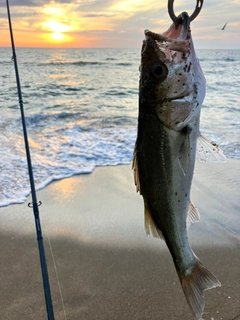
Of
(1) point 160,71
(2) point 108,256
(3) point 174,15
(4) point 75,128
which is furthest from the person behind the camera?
(4) point 75,128

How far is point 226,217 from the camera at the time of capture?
4.29 metres

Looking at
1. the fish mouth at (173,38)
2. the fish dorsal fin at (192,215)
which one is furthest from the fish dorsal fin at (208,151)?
the fish mouth at (173,38)

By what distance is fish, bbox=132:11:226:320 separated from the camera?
1.67m

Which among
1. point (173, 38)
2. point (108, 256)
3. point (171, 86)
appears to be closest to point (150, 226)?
point (171, 86)

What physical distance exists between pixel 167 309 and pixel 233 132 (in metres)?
6.36

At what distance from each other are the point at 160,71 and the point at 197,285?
1216 mm

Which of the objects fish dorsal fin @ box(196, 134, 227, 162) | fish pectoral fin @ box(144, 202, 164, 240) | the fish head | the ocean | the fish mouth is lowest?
the ocean

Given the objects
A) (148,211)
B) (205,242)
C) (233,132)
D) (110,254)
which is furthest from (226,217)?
(233,132)

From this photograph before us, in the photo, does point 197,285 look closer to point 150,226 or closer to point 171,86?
point 150,226

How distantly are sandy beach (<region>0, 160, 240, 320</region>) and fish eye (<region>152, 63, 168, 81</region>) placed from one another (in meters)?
2.08

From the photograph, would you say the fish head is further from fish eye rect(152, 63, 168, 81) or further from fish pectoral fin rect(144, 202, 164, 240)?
fish pectoral fin rect(144, 202, 164, 240)

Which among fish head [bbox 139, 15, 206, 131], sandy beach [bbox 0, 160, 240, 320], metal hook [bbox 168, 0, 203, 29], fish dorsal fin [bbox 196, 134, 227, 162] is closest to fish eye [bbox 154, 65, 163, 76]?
fish head [bbox 139, 15, 206, 131]

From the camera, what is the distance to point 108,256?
143 inches

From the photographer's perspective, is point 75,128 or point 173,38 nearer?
point 173,38
